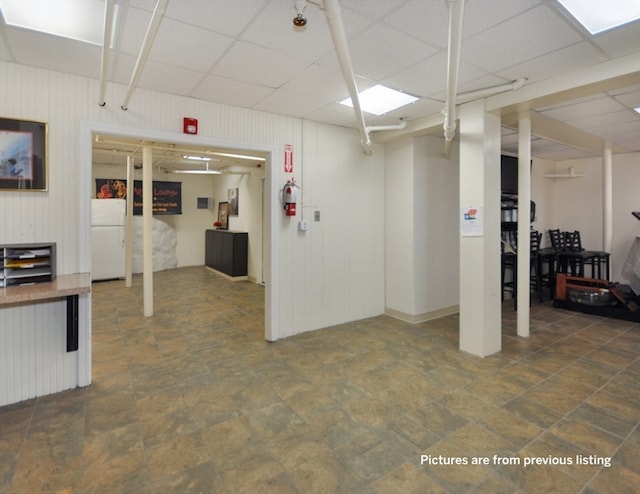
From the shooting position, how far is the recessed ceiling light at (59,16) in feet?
6.52

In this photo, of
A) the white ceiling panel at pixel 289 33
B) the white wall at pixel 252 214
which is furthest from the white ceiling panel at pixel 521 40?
the white wall at pixel 252 214

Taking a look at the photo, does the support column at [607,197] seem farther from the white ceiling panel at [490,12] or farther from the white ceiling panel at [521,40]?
the white ceiling panel at [490,12]

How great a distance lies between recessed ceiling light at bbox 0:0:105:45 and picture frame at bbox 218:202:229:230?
269 inches

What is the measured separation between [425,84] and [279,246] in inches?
88.3

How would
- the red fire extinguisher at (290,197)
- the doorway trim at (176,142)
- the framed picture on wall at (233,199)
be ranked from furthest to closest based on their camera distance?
the framed picture on wall at (233,199) < the red fire extinguisher at (290,197) < the doorway trim at (176,142)

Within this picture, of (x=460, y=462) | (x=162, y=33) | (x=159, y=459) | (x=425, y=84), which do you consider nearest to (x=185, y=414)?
Result: (x=159, y=459)

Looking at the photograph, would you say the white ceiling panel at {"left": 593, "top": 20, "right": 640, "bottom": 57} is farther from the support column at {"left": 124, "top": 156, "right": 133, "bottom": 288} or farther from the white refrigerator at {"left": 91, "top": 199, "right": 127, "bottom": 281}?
the white refrigerator at {"left": 91, "top": 199, "right": 127, "bottom": 281}

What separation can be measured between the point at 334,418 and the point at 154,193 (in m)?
8.10

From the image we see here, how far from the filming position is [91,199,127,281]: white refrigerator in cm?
720

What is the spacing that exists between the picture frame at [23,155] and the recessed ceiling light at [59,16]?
0.77 m

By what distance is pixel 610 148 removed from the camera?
5668mm

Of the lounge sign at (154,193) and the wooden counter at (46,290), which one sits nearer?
the wooden counter at (46,290)

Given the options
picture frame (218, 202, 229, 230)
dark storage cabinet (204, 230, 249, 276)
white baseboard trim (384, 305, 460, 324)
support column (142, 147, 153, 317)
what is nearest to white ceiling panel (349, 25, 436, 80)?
white baseboard trim (384, 305, 460, 324)

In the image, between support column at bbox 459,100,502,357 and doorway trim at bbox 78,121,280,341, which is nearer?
doorway trim at bbox 78,121,280,341
